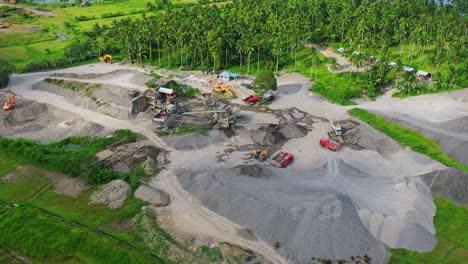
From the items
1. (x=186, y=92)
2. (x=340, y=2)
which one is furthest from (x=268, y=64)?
(x=340, y=2)

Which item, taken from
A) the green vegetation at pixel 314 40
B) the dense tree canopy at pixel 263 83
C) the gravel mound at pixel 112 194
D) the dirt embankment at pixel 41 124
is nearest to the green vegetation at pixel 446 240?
the gravel mound at pixel 112 194

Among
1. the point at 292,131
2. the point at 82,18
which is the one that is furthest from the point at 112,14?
the point at 292,131

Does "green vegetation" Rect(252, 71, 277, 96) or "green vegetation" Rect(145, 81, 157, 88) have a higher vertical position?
"green vegetation" Rect(252, 71, 277, 96)

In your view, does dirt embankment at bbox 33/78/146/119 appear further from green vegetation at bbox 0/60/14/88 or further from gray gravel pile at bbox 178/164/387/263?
gray gravel pile at bbox 178/164/387/263

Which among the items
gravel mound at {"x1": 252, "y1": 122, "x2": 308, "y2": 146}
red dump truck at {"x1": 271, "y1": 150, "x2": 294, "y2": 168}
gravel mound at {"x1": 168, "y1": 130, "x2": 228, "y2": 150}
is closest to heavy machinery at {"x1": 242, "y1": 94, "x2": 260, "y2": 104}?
gravel mound at {"x1": 252, "y1": 122, "x2": 308, "y2": 146}

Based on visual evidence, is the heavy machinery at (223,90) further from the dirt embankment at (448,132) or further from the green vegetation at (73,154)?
the dirt embankment at (448,132)

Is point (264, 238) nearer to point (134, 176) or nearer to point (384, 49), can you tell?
point (134, 176)

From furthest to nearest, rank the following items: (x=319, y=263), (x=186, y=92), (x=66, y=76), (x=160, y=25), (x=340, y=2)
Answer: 1. (x=340, y=2)
2. (x=160, y=25)
3. (x=66, y=76)
4. (x=186, y=92)
5. (x=319, y=263)
